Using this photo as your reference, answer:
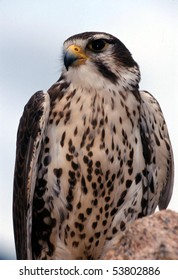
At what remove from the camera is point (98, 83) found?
3861 mm

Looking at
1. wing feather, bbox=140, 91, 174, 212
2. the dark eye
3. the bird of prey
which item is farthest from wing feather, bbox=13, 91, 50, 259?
wing feather, bbox=140, 91, 174, 212

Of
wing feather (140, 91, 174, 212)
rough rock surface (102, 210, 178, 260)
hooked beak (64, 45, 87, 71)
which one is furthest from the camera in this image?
wing feather (140, 91, 174, 212)

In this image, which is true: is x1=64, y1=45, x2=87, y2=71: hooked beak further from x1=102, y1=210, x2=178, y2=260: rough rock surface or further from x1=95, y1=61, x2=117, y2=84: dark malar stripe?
x1=102, y1=210, x2=178, y2=260: rough rock surface

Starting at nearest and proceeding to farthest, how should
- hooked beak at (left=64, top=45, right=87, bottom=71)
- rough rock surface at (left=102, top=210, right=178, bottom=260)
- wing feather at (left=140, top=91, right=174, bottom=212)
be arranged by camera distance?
rough rock surface at (left=102, top=210, right=178, bottom=260)
hooked beak at (left=64, top=45, right=87, bottom=71)
wing feather at (left=140, top=91, right=174, bottom=212)

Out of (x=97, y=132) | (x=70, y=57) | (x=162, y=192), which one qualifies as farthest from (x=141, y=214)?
(x=70, y=57)

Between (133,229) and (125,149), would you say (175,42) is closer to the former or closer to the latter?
(125,149)

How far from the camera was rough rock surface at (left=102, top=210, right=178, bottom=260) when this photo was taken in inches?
132

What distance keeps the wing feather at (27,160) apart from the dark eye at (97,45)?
0.95 feet

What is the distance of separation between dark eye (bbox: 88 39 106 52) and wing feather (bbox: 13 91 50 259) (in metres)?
0.29

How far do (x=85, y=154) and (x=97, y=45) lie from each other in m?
0.46

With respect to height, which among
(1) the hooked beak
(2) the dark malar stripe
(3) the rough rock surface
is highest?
(1) the hooked beak

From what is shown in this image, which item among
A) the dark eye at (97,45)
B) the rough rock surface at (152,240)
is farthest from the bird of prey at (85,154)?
the rough rock surface at (152,240)

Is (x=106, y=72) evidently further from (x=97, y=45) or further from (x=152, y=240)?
(x=152, y=240)

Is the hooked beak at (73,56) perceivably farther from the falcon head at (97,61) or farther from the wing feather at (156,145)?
the wing feather at (156,145)
